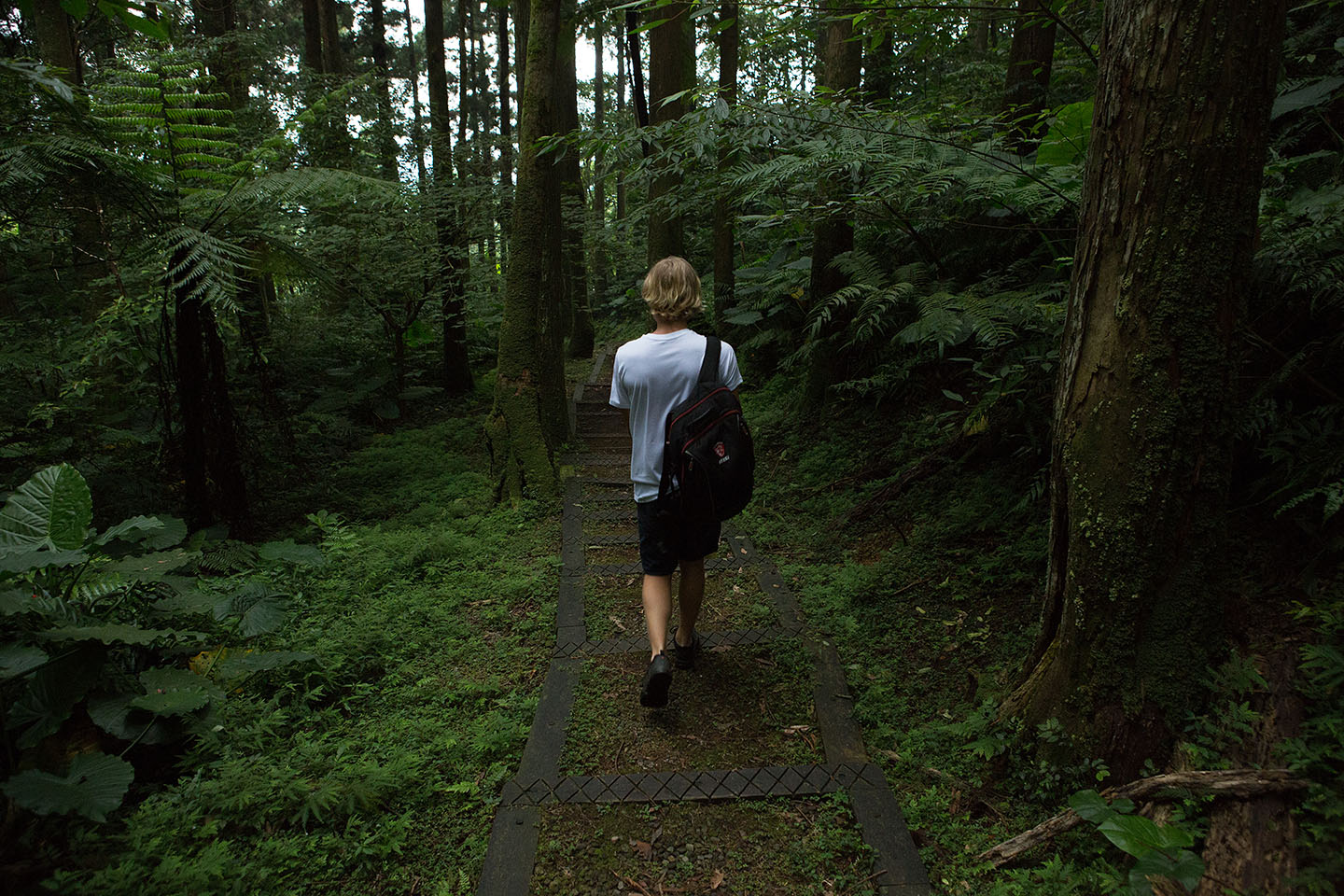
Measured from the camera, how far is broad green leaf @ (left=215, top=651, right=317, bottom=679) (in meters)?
3.27

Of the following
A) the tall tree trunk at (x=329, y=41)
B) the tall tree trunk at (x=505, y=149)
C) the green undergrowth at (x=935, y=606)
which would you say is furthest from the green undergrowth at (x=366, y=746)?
the tall tree trunk at (x=329, y=41)

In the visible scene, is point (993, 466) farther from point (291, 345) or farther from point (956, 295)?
point (291, 345)

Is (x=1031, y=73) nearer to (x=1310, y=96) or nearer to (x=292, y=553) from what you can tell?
(x=1310, y=96)

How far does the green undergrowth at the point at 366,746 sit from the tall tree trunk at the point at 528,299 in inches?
47.2

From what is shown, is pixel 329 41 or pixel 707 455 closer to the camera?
pixel 707 455

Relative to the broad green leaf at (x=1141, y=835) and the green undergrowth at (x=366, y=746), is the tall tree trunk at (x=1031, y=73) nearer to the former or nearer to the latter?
the green undergrowth at (x=366, y=746)

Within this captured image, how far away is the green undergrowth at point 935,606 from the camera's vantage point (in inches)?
99.3

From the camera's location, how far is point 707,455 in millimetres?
3113

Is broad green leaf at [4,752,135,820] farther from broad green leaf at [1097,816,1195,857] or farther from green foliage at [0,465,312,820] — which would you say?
broad green leaf at [1097,816,1195,857]

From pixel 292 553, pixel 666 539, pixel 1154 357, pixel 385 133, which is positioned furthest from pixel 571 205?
pixel 1154 357

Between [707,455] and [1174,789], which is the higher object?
[707,455]

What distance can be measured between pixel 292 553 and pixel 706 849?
3.42 m

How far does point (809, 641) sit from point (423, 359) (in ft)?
32.2

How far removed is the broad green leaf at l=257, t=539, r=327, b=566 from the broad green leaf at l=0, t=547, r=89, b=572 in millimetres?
1673
